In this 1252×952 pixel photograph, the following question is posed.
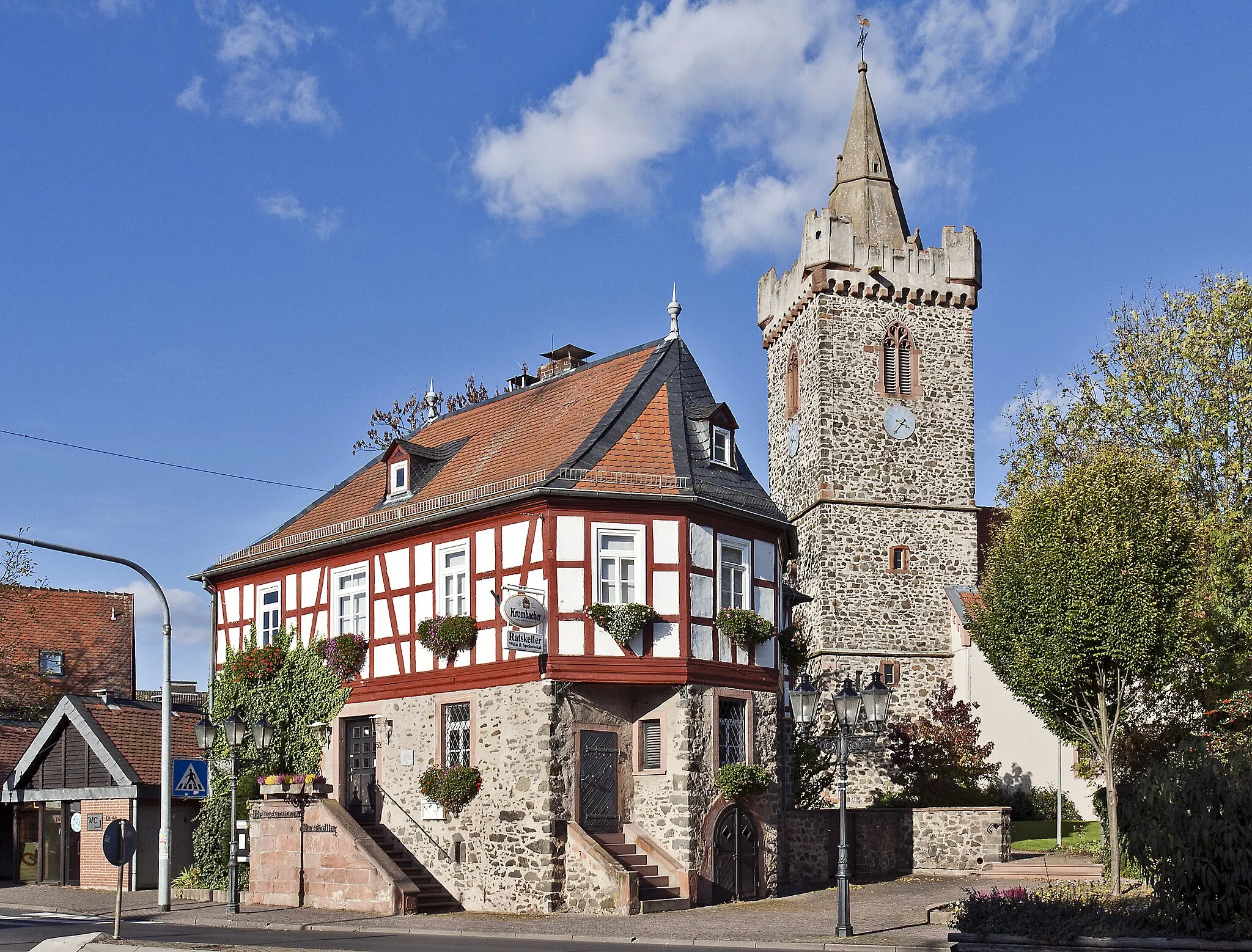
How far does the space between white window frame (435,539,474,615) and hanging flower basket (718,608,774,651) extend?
15.4ft

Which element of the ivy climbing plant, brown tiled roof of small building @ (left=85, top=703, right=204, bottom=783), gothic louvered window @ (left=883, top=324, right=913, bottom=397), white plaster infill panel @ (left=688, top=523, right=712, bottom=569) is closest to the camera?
white plaster infill panel @ (left=688, top=523, right=712, bottom=569)

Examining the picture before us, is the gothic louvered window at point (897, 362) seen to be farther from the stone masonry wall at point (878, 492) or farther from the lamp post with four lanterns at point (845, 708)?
the lamp post with four lanterns at point (845, 708)

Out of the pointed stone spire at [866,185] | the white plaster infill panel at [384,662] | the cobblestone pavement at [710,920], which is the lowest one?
the cobblestone pavement at [710,920]

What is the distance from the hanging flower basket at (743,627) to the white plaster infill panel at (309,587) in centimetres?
883

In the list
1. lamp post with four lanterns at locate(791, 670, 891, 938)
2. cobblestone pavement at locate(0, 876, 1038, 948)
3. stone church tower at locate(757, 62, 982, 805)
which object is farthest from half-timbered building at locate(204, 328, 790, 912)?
stone church tower at locate(757, 62, 982, 805)

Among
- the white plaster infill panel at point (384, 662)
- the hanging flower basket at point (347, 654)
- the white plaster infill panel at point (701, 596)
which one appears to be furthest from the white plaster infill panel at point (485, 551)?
the white plaster infill panel at point (701, 596)

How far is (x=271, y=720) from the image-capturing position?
30.9 metres

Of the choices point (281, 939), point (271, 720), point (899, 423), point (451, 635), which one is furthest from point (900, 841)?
point (899, 423)

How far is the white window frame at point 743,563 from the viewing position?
2738cm

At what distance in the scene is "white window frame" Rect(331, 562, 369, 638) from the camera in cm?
2973

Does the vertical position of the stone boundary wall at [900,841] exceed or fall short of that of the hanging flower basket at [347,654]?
it falls short

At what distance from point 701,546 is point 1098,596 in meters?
8.04

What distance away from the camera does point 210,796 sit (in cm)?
3166

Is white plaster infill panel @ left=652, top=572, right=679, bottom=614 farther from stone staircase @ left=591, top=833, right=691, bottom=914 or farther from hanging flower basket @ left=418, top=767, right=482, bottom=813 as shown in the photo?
hanging flower basket @ left=418, top=767, right=482, bottom=813
